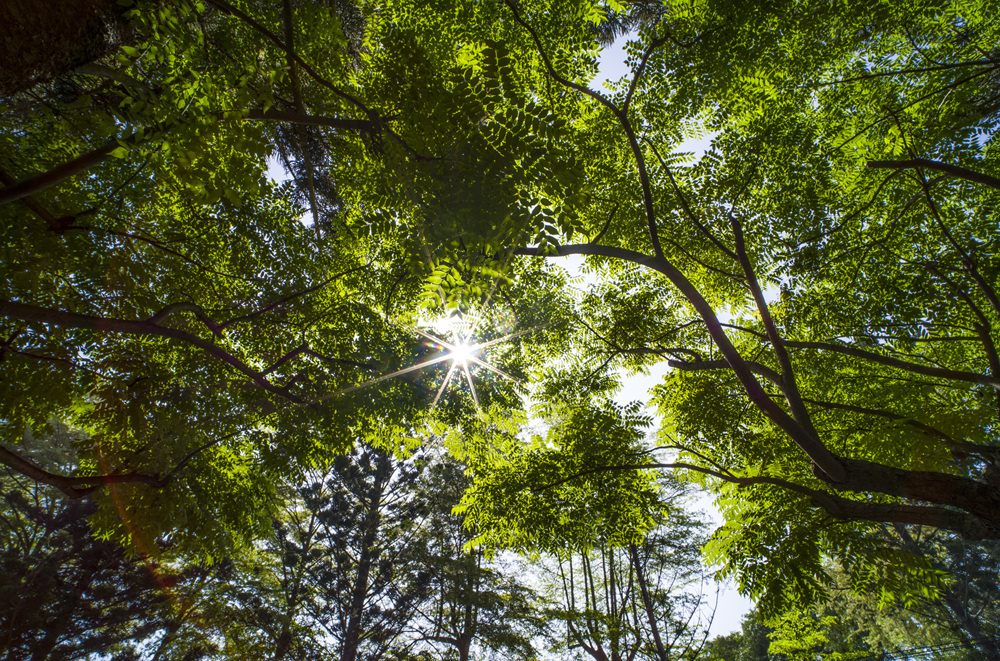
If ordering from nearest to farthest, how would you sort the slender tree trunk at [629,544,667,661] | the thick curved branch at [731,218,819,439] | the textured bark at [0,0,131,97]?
the textured bark at [0,0,131,97]
the thick curved branch at [731,218,819,439]
the slender tree trunk at [629,544,667,661]

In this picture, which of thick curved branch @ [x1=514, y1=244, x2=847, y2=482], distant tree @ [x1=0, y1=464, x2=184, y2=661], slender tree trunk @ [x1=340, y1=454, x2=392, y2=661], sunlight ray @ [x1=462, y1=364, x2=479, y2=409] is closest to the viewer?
thick curved branch @ [x1=514, y1=244, x2=847, y2=482]

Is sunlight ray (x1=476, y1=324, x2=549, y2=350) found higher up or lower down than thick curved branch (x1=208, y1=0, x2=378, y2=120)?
higher up

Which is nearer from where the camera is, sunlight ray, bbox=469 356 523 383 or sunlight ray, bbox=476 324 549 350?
sunlight ray, bbox=469 356 523 383

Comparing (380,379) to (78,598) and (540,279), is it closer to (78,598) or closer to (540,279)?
(540,279)

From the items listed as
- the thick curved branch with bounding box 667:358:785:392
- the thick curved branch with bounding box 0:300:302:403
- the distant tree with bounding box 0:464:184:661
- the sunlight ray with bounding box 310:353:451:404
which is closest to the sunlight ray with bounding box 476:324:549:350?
the sunlight ray with bounding box 310:353:451:404

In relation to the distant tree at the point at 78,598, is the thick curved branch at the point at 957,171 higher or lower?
higher

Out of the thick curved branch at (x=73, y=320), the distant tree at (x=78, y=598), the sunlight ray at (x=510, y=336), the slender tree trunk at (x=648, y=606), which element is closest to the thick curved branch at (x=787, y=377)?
the sunlight ray at (x=510, y=336)

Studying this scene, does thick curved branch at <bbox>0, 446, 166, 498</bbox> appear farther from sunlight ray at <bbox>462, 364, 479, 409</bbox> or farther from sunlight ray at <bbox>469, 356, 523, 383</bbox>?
sunlight ray at <bbox>469, 356, 523, 383</bbox>

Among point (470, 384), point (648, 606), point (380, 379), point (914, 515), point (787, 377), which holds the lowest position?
point (914, 515)

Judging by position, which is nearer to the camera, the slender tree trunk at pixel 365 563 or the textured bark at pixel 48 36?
the textured bark at pixel 48 36

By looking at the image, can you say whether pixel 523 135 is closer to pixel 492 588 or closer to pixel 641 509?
pixel 641 509

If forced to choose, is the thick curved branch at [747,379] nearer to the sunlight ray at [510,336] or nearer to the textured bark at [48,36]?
the sunlight ray at [510,336]

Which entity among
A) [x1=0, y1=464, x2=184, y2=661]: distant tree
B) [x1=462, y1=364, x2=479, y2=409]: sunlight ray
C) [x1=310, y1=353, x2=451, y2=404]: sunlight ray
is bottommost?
[x1=0, y1=464, x2=184, y2=661]: distant tree

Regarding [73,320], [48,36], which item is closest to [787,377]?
[48,36]
